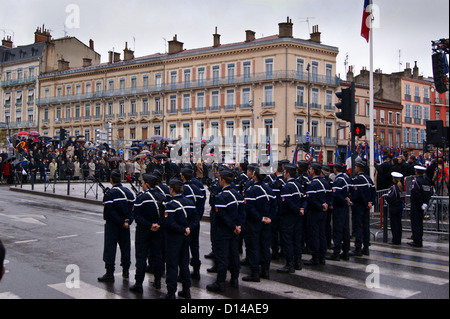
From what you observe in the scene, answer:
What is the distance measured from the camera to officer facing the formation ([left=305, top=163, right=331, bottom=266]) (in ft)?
31.0

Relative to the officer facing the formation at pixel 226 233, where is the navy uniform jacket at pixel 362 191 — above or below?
above

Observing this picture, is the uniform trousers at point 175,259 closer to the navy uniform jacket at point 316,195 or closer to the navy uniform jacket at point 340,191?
the navy uniform jacket at point 316,195

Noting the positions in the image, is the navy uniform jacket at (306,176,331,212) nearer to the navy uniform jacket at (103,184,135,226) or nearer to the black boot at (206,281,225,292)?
the black boot at (206,281,225,292)

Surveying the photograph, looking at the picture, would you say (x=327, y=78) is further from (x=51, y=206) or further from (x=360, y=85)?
(x=51, y=206)

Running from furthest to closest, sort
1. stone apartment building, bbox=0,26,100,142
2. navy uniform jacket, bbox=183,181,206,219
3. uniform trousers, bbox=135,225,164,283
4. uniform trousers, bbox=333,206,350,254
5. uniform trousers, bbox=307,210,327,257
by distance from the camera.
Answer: stone apartment building, bbox=0,26,100,142, uniform trousers, bbox=333,206,350,254, uniform trousers, bbox=307,210,327,257, navy uniform jacket, bbox=183,181,206,219, uniform trousers, bbox=135,225,164,283

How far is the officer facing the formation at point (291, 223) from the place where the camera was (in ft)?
29.0

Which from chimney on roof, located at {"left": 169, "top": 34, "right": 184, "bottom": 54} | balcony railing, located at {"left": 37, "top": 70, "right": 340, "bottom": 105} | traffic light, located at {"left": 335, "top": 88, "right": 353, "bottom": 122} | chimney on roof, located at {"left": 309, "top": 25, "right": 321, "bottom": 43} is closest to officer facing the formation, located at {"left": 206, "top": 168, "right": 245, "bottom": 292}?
traffic light, located at {"left": 335, "top": 88, "right": 353, "bottom": 122}

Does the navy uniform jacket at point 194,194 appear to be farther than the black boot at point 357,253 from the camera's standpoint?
No

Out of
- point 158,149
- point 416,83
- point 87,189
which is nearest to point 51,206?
point 87,189

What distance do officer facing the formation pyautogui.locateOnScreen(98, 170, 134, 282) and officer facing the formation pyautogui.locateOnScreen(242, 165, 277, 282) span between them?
6.85ft

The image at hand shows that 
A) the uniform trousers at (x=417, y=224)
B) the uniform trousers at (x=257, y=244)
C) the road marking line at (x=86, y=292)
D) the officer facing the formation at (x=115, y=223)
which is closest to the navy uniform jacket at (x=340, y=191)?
the uniform trousers at (x=257, y=244)

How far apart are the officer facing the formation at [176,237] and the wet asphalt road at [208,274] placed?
1.53ft
